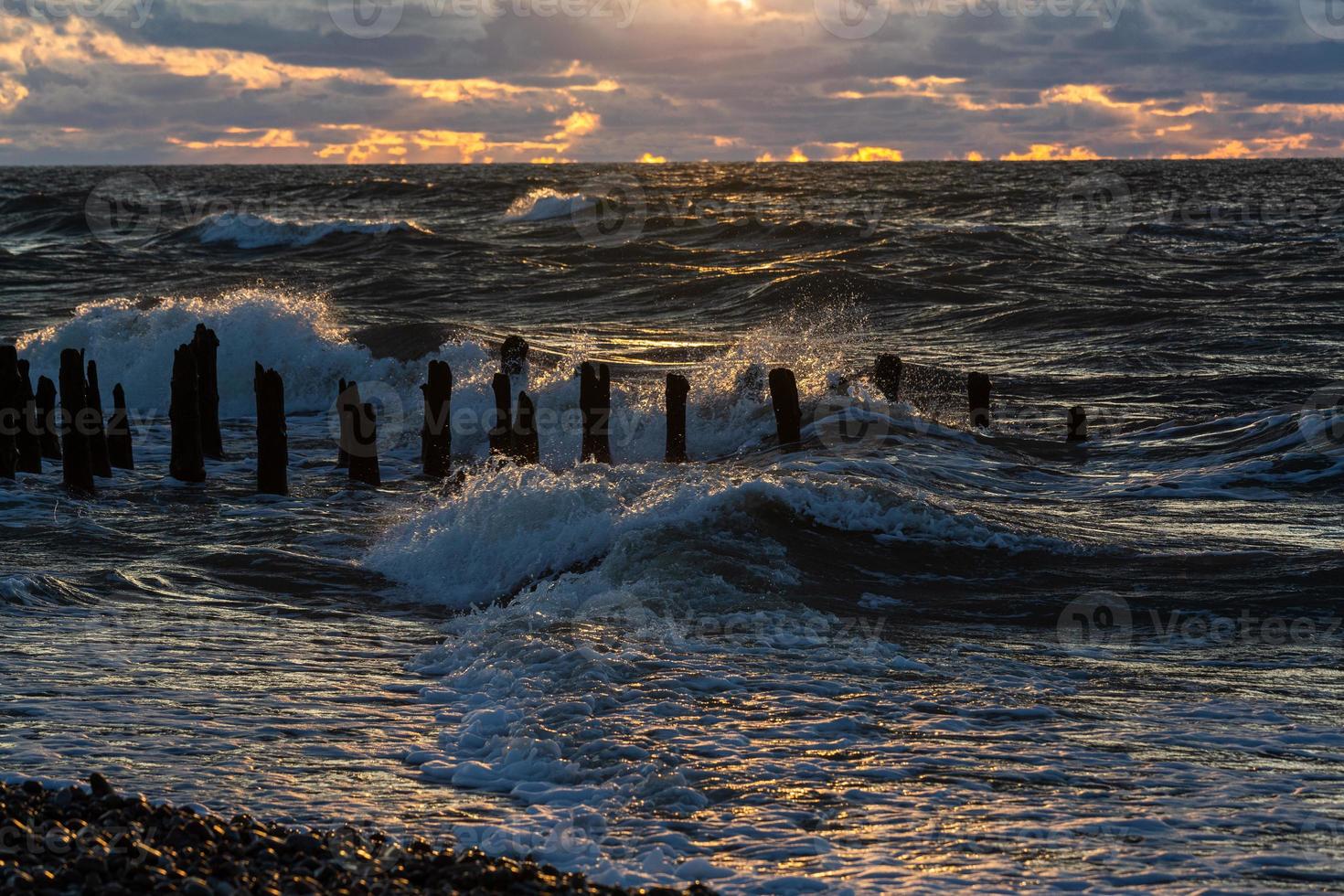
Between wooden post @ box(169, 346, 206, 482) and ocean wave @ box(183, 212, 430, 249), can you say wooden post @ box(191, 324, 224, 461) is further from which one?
ocean wave @ box(183, 212, 430, 249)

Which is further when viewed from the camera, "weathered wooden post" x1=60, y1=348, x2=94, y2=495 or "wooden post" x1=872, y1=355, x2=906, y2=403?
"wooden post" x1=872, y1=355, x2=906, y2=403

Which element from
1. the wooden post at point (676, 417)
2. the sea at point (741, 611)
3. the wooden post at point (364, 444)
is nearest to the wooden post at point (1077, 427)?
the sea at point (741, 611)

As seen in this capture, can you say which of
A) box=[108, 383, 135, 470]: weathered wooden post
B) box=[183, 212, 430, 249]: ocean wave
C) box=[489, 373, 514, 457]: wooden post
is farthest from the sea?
box=[183, 212, 430, 249]: ocean wave

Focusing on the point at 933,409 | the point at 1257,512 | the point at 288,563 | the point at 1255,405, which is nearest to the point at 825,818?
the point at 288,563

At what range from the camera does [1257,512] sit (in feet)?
41.5

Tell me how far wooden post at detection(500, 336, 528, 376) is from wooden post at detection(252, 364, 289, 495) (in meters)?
3.65

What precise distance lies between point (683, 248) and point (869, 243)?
19.0 ft

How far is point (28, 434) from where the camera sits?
13742 millimetres

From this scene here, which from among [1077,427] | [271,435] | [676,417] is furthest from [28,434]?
[1077,427]

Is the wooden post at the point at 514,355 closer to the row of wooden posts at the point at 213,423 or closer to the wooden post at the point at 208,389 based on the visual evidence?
the row of wooden posts at the point at 213,423

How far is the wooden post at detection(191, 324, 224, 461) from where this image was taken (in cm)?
1425

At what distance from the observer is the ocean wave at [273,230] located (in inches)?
1868

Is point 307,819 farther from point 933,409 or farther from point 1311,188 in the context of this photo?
point 1311,188

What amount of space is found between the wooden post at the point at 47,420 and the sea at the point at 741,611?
0.80m
